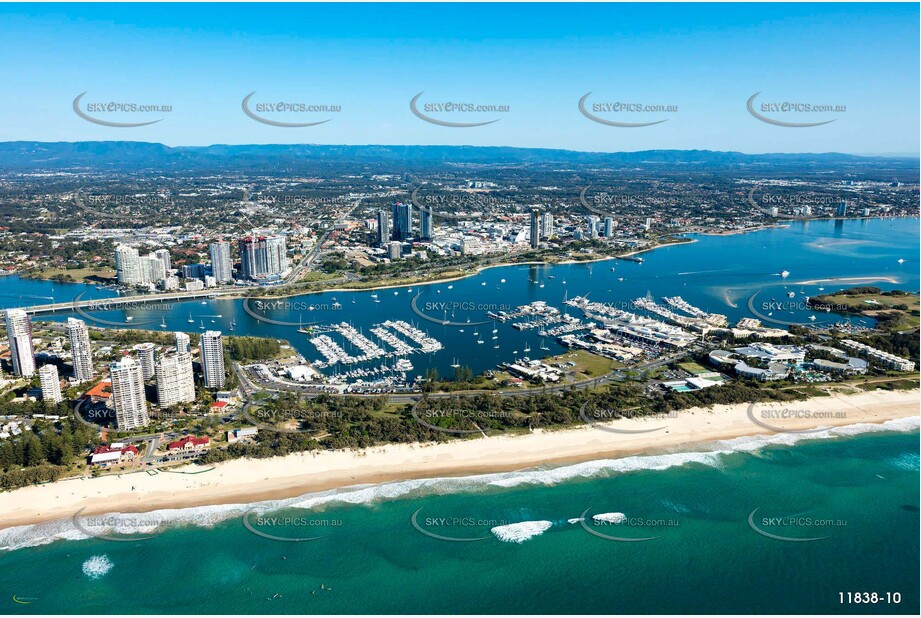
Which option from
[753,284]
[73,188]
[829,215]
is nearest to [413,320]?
[753,284]

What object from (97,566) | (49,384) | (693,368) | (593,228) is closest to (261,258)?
(49,384)

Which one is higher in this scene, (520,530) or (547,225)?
(547,225)

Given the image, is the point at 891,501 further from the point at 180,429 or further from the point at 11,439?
the point at 11,439

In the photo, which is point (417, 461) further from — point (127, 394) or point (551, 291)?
point (551, 291)

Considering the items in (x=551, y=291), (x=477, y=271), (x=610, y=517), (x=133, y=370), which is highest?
(x=133, y=370)

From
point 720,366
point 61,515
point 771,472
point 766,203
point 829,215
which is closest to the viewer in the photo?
point 61,515

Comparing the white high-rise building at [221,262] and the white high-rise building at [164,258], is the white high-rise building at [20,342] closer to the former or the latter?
the white high-rise building at [221,262]
